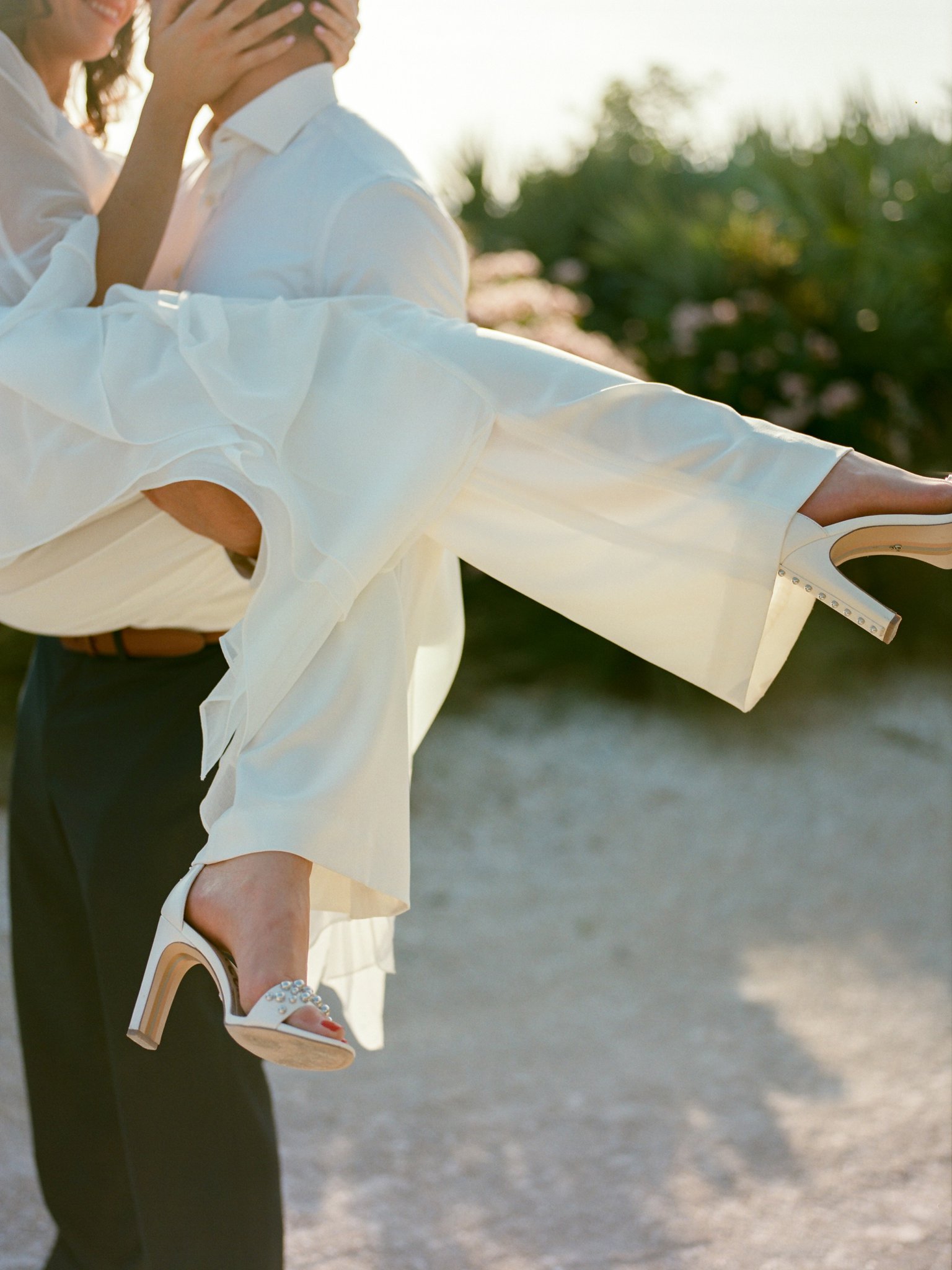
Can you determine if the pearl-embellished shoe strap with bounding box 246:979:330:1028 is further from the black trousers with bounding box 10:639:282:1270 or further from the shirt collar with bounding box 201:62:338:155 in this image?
the shirt collar with bounding box 201:62:338:155

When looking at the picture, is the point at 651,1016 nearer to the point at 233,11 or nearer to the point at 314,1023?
the point at 314,1023

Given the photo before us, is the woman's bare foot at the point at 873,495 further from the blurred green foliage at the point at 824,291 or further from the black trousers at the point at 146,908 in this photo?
the blurred green foliage at the point at 824,291

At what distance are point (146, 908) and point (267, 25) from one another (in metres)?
1.21

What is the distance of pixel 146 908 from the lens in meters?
1.74

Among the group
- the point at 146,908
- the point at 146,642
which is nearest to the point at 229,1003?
the point at 146,908

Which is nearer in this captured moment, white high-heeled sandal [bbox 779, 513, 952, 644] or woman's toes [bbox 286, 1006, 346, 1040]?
woman's toes [bbox 286, 1006, 346, 1040]

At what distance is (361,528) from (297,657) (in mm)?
168

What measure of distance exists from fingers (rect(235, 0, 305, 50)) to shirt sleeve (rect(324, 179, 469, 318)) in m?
0.26

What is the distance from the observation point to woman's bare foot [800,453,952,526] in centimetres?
142

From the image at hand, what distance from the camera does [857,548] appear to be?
4.70 feet

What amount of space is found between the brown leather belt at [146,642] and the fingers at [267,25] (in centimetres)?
83

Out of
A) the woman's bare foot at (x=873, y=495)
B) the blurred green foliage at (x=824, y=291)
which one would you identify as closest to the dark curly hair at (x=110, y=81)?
the woman's bare foot at (x=873, y=495)

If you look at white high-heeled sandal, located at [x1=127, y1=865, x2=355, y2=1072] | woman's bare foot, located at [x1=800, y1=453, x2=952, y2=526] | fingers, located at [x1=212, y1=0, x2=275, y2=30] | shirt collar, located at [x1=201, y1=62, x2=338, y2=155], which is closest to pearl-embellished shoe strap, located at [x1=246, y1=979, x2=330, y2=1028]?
white high-heeled sandal, located at [x1=127, y1=865, x2=355, y2=1072]

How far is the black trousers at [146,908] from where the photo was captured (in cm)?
175
